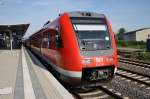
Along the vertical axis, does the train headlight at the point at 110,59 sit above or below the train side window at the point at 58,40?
below

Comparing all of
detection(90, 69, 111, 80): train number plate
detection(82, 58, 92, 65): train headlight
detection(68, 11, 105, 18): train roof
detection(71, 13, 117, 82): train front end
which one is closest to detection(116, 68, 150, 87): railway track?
detection(71, 13, 117, 82): train front end

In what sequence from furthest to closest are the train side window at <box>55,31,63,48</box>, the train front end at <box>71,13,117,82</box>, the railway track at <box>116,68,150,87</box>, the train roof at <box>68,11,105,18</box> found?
the railway track at <box>116,68,150,87</box> → the train roof at <box>68,11,105,18</box> → the train side window at <box>55,31,63,48</box> → the train front end at <box>71,13,117,82</box>

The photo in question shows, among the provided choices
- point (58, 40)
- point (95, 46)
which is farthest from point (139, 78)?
point (58, 40)

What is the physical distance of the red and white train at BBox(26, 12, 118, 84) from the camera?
348 inches

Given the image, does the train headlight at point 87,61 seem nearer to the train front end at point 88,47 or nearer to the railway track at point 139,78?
the train front end at point 88,47

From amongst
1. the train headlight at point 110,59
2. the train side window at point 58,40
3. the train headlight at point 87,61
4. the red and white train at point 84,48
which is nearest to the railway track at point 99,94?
the red and white train at point 84,48

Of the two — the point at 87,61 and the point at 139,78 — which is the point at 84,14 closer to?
the point at 87,61

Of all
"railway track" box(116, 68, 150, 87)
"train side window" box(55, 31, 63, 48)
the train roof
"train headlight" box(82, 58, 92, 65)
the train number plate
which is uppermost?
the train roof

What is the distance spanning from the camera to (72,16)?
9.72 m

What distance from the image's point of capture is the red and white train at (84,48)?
8836 millimetres

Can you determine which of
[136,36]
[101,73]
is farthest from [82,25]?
[136,36]

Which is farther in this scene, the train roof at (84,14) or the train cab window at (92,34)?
the train roof at (84,14)

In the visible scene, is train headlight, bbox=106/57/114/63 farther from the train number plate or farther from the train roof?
the train roof

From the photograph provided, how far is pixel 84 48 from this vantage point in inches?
355
